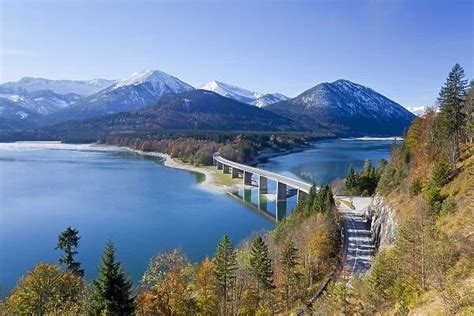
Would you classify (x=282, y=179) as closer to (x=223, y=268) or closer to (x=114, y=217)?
(x=114, y=217)

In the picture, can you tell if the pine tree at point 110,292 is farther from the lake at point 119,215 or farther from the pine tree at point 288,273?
the lake at point 119,215

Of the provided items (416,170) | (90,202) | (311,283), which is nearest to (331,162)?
(90,202)

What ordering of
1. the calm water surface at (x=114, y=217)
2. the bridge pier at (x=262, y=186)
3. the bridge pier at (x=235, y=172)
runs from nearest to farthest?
the calm water surface at (x=114, y=217)
the bridge pier at (x=262, y=186)
the bridge pier at (x=235, y=172)

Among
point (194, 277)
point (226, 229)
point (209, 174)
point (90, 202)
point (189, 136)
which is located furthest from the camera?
point (189, 136)

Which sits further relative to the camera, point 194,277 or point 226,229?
point 226,229

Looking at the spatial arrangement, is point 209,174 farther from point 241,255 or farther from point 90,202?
point 241,255

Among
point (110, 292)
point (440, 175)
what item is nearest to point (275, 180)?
point (440, 175)

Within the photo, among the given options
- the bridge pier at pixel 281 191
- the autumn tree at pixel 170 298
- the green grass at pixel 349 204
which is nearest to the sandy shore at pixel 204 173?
the bridge pier at pixel 281 191
